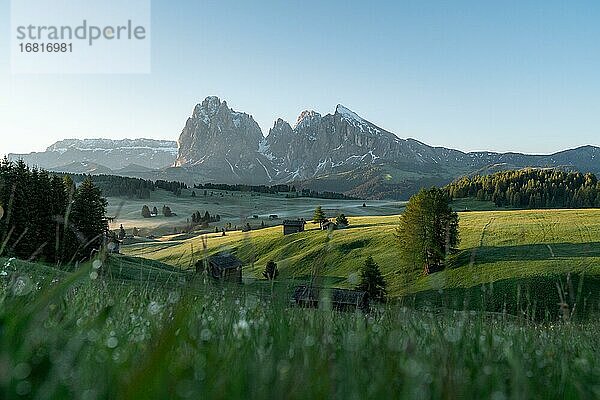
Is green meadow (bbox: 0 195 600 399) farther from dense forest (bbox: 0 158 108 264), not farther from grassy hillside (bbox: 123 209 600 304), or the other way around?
grassy hillside (bbox: 123 209 600 304)

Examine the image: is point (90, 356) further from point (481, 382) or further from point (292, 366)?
point (481, 382)

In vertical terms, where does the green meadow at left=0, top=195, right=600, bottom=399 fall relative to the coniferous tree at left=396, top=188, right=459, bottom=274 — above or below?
above

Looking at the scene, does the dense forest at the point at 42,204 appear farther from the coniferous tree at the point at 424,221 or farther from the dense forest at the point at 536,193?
the dense forest at the point at 536,193

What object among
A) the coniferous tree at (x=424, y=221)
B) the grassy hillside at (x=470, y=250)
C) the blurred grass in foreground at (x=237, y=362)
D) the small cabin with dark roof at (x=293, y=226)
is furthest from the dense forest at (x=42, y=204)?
the small cabin with dark roof at (x=293, y=226)

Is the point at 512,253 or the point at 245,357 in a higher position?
the point at 245,357

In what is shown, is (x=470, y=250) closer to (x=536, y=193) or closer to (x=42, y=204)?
(x=42, y=204)

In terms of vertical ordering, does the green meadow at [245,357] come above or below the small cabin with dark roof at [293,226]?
above

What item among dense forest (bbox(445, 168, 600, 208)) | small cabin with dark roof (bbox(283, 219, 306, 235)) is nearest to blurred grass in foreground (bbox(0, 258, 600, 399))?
small cabin with dark roof (bbox(283, 219, 306, 235))

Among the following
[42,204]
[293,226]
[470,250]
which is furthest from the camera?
[293,226]

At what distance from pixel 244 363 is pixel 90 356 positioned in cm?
61

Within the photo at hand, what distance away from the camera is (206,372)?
5.68ft

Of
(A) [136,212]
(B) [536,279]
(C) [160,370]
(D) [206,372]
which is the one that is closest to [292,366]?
(D) [206,372]

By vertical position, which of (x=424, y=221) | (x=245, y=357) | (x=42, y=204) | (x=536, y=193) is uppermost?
(x=245, y=357)

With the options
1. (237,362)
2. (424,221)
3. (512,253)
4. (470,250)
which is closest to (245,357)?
(237,362)
